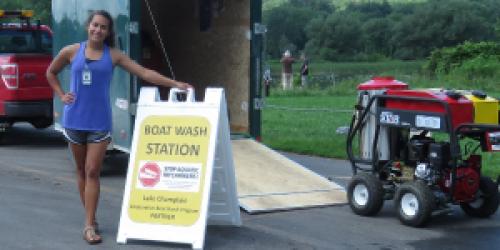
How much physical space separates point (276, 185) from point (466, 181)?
2.17 meters

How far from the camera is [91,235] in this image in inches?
294

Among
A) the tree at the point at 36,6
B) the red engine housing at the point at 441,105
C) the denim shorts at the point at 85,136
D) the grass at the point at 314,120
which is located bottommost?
the grass at the point at 314,120

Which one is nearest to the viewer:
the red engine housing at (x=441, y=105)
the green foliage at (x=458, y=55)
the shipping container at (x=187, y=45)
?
the red engine housing at (x=441, y=105)

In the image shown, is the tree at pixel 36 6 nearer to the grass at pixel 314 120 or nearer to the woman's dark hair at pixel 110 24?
the grass at pixel 314 120

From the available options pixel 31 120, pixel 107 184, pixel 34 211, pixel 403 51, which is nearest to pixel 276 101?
pixel 31 120

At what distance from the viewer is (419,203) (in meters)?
8.18

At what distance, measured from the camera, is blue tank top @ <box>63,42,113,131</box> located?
7.38m

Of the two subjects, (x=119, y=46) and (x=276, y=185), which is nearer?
(x=276, y=185)

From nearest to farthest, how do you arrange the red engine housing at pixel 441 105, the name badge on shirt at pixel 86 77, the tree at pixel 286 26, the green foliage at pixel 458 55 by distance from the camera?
the name badge on shirt at pixel 86 77 < the red engine housing at pixel 441 105 < the green foliage at pixel 458 55 < the tree at pixel 286 26

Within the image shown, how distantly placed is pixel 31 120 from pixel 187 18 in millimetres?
3764

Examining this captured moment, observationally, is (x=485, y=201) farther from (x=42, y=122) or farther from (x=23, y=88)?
(x=42, y=122)

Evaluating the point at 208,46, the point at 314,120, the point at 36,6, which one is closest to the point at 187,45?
the point at 208,46

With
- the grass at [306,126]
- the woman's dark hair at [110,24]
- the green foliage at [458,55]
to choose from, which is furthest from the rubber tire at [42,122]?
the green foliage at [458,55]

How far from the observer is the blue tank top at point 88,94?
7.38 m
